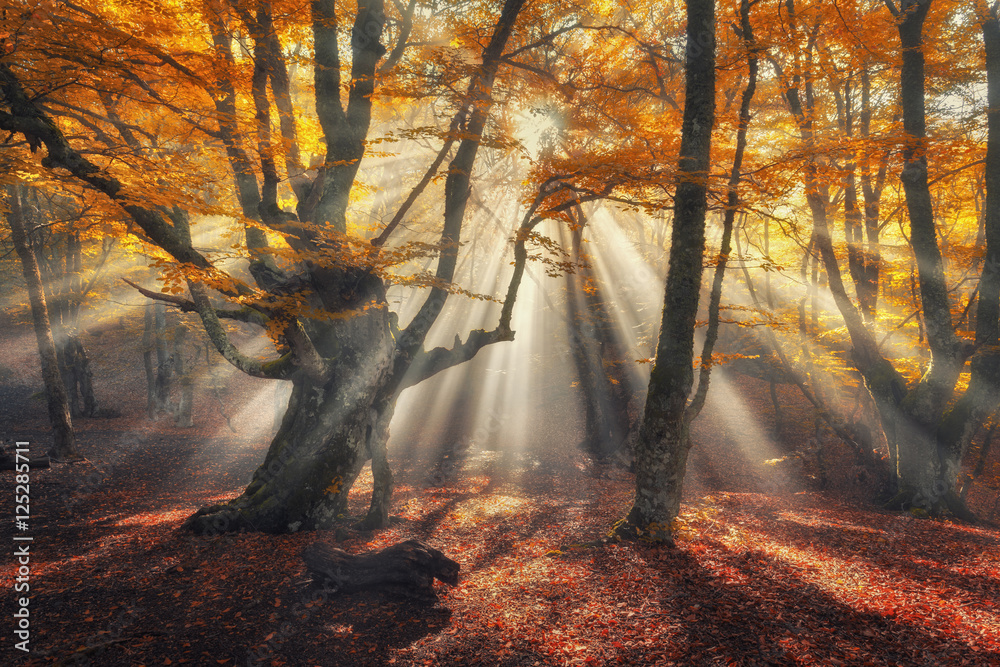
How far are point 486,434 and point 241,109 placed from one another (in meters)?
13.4

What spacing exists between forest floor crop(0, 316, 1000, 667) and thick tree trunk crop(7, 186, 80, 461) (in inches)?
64.1

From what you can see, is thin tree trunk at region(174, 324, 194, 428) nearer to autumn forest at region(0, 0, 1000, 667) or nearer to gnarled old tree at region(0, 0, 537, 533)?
autumn forest at region(0, 0, 1000, 667)

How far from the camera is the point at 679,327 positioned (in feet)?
20.4

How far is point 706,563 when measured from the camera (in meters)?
5.60

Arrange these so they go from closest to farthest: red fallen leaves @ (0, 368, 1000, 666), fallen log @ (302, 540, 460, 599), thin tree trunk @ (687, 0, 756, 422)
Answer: red fallen leaves @ (0, 368, 1000, 666)
fallen log @ (302, 540, 460, 599)
thin tree trunk @ (687, 0, 756, 422)

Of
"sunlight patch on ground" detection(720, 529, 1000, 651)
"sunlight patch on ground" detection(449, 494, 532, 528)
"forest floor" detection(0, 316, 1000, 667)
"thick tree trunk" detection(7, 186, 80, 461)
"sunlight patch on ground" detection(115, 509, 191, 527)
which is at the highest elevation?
"thick tree trunk" detection(7, 186, 80, 461)

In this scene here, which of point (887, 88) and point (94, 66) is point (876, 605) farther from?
point (887, 88)

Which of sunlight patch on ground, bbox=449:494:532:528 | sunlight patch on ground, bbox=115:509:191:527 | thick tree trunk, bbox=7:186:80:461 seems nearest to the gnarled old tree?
sunlight patch on ground, bbox=115:509:191:527

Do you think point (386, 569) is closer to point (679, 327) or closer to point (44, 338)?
point (679, 327)

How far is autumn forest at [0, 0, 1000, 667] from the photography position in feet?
15.4

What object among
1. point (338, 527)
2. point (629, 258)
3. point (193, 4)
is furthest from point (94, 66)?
point (629, 258)

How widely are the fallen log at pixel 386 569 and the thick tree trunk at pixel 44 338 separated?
10.1 metres

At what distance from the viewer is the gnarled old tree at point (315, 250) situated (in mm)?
7078

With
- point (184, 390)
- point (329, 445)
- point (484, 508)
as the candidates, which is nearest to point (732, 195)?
point (484, 508)
